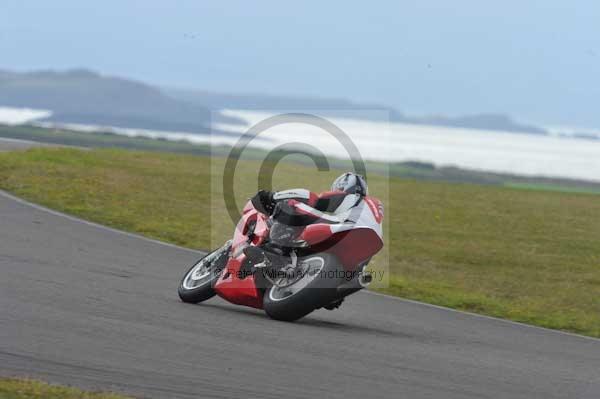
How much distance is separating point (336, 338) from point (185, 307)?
1.67 metres

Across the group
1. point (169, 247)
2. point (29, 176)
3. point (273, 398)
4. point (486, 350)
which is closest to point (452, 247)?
point (169, 247)

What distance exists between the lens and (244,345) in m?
7.61

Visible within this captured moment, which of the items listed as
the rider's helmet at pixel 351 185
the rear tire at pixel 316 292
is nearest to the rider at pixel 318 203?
the rider's helmet at pixel 351 185

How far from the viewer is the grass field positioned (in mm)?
14648

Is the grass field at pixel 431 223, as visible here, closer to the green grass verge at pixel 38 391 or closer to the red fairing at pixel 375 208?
the red fairing at pixel 375 208

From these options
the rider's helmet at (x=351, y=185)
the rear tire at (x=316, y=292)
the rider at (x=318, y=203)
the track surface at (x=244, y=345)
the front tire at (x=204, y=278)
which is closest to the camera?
the track surface at (x=244, y=345)

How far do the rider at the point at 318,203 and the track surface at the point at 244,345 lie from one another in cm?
98

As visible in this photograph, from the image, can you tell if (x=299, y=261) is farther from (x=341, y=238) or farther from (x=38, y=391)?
(x=38, y=391)

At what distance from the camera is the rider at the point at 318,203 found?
29.1ft

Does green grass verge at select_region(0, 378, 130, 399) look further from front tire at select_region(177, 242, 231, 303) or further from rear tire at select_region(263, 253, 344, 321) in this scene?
front tire at select_region(177, 242, 231, 303)

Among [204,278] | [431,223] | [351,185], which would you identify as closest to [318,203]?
[351,185]

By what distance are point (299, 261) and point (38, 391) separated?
3.60 m

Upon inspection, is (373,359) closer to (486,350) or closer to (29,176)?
(486,350)

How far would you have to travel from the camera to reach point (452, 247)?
1964 centimetres
